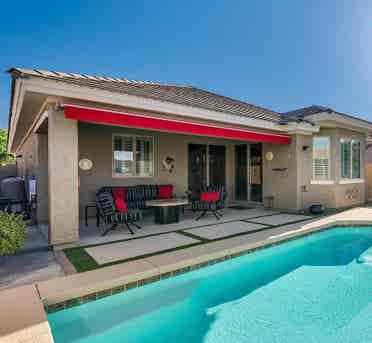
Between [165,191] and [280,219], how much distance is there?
6.21 m

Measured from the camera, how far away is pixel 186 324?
506 cm

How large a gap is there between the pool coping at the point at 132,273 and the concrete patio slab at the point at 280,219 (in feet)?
9.44

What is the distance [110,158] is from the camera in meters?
12.9

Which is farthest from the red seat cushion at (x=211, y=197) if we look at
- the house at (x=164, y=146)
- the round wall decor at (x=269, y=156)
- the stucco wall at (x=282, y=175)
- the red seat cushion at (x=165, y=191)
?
the round wall decor at (x=269, y=156)

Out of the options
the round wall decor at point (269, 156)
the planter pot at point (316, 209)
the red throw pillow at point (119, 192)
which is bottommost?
the planter pot at point (316, 209)

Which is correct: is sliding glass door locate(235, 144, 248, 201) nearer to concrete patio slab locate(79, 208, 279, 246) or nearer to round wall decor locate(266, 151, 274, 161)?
round wall decor locate(266, 151, 274, 161)

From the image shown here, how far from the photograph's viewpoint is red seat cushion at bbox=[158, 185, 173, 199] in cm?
1359

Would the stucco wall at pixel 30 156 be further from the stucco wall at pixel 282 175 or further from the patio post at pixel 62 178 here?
the stucco wall at pixel 282 175

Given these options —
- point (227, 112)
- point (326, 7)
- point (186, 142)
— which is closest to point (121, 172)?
point (186, 142)

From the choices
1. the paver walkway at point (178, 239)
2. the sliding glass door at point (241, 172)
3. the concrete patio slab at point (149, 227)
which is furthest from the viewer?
the sliding glass door at point (241, 172)

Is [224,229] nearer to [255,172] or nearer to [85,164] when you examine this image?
[85,164]

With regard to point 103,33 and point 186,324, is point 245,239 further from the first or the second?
point 103,33

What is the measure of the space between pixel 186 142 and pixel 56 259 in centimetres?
1074

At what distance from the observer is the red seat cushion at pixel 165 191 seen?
44.6 ft
